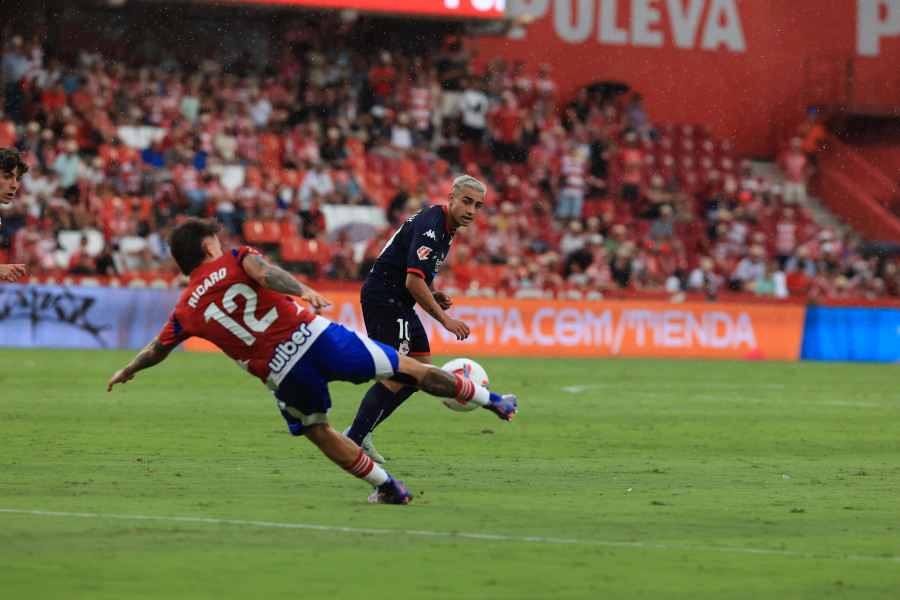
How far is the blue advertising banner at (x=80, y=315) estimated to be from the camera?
21562mm

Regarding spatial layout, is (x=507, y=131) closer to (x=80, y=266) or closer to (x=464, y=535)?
(x=80, y=266)

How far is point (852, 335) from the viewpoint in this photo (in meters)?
25.6

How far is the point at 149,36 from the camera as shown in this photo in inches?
1174

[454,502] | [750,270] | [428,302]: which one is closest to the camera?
[454,502]

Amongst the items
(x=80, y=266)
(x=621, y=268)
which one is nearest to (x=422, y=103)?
(x=621, y=268)

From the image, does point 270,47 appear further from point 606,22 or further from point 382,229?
point 606,22

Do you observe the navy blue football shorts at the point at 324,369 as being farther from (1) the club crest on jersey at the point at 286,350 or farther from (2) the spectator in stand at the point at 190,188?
(2) the spectator in stand at the point at 190,188

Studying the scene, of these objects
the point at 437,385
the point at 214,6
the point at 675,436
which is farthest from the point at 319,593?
the point at 214,6

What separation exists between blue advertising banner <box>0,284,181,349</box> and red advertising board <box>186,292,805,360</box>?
3.34 m

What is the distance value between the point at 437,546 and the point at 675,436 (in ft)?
21.3

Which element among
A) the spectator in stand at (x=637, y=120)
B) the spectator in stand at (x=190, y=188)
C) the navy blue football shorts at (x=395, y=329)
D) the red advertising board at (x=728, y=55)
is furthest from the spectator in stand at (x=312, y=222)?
the navy blue football shorts at (x=395, y=329)

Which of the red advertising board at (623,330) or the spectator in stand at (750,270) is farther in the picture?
the spectator in stand at (750,270)

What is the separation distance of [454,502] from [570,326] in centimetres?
1674

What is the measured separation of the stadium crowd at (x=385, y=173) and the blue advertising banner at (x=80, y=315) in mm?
731
